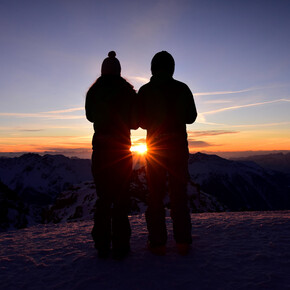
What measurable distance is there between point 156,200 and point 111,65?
2.49 m

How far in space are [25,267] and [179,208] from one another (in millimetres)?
2676

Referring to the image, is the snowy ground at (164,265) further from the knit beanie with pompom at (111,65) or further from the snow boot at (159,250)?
the knit beanie with pompom at (111,65)

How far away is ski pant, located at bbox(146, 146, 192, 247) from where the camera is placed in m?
4.34

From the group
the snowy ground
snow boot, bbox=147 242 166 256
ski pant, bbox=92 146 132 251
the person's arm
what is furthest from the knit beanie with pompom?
the snowy ground

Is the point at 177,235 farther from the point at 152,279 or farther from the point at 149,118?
the point at 149,118

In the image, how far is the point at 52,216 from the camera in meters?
38.8

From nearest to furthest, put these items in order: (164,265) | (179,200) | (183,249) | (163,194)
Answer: (164,265)
(183,249)
(179,200)
(163,194)

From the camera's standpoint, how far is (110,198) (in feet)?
14.2

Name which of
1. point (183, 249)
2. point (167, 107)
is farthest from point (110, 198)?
point (167, 107)

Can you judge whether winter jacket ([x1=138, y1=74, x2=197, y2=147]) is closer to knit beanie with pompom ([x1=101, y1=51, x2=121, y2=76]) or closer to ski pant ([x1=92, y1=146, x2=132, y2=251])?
knit beanie with pompom ([x1=101, y1=51, x2=121, y2=76])

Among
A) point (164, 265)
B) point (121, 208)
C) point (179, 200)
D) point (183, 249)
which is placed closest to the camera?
point (164, 265)

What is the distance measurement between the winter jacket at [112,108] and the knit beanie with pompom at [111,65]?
10cm

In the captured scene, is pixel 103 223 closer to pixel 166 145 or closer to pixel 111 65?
pixel 166 145

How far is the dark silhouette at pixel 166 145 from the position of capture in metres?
4.34
